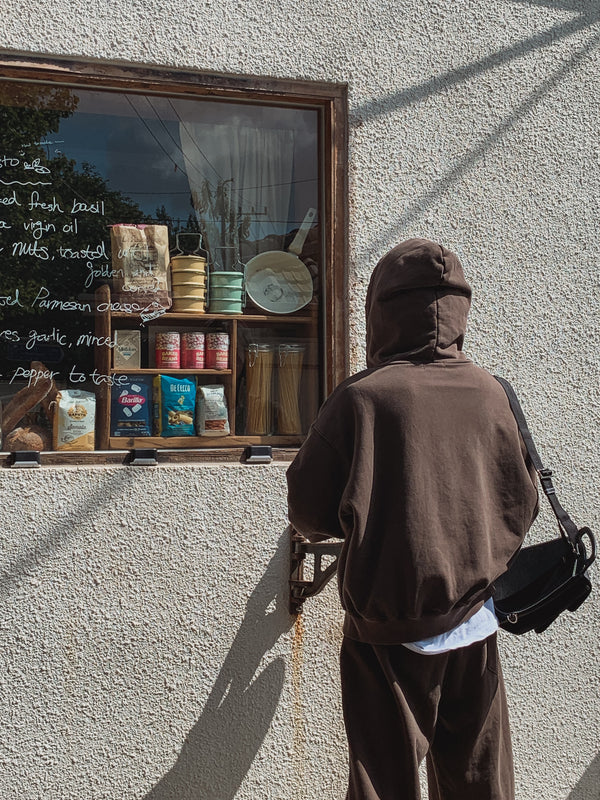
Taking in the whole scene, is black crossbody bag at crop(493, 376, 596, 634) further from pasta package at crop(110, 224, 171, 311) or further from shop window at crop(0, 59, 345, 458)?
pasta package at crop(110, 224, 171, 311)

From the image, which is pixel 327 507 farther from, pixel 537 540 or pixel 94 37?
pixel 94 37

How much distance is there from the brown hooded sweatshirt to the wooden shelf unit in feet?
3.25

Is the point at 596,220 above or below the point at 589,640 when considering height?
above

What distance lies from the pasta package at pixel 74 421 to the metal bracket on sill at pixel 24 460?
10cm

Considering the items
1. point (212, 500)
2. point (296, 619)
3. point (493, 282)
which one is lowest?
point (296, 619)

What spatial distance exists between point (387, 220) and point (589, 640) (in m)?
1.92

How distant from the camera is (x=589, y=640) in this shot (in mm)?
3324

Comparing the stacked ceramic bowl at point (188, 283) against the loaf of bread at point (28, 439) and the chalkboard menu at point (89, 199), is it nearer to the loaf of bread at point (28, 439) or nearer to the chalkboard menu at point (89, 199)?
the chalkboard menu at point (89, 199)

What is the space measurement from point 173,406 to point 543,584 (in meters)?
1.50

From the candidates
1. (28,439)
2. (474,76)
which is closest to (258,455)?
(28,439)

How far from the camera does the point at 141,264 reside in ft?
10.1

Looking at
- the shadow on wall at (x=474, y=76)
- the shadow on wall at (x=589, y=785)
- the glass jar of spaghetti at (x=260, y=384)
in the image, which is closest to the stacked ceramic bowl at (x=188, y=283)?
the glass jar of spaghetti at (x=260, y=384)

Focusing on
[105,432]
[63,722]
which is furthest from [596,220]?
[63,722]

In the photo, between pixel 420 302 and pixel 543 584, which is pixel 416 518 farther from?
pixel 543 584
